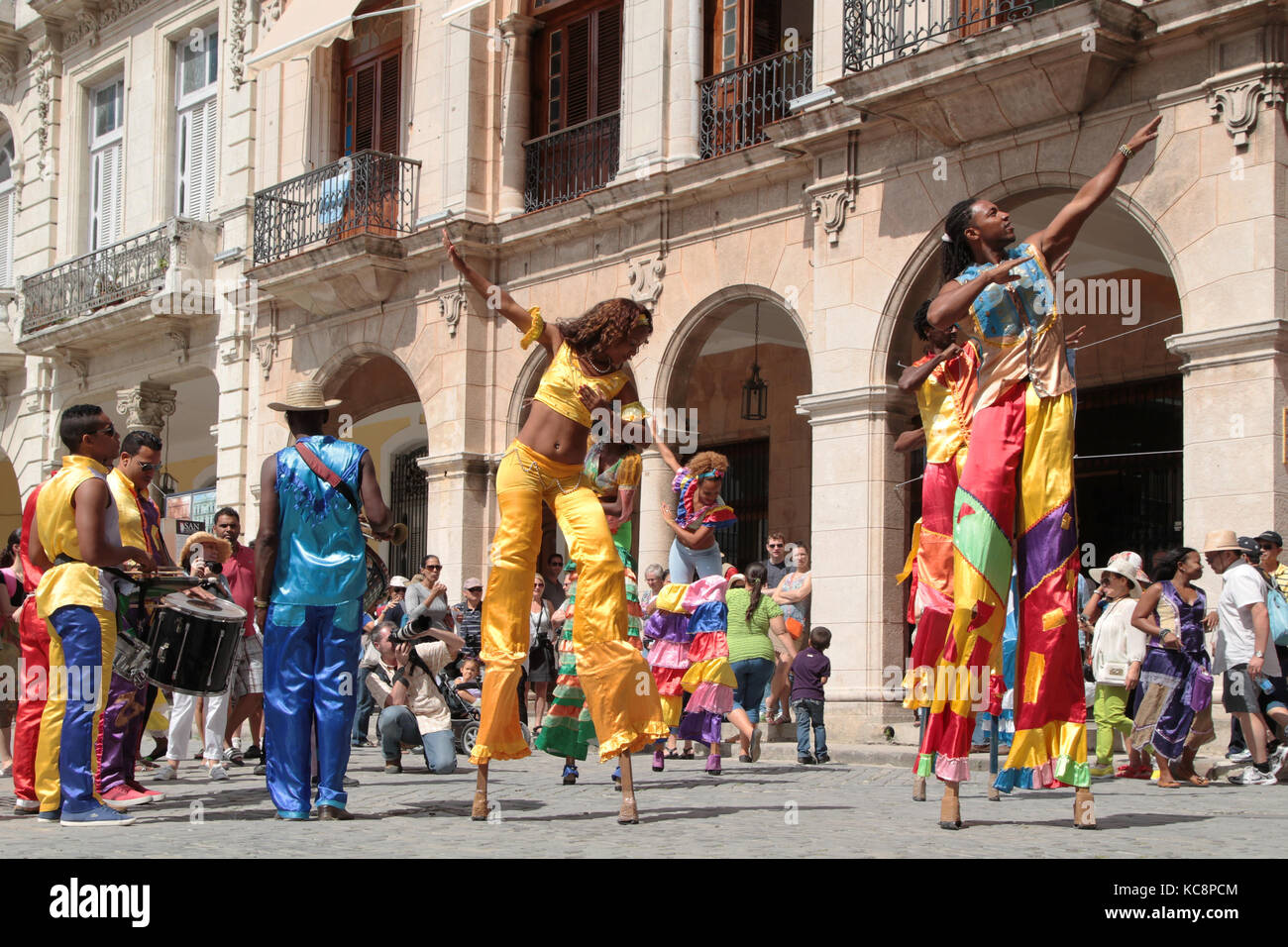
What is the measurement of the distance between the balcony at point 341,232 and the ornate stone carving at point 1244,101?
1090cm

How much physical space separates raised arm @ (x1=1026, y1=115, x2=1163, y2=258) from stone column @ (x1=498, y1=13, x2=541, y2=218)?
13903mm

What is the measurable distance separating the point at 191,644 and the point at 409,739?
3.46 metres

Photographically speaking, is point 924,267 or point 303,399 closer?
point 303,399

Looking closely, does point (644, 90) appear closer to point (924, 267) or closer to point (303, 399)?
point (924, 267)

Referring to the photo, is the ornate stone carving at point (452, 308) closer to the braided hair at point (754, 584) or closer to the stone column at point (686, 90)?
the stone column at point (686, 90)

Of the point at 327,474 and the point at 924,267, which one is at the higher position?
the point at 924,267

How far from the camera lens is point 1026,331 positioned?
6.58 meters

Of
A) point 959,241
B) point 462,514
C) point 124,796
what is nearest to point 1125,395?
point 462,514

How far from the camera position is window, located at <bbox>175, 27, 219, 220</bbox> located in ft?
82.3

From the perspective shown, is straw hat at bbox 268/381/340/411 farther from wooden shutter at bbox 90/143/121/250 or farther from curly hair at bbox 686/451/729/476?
wooden shutter at bbox 90/143/121/250

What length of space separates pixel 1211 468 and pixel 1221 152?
2.39m

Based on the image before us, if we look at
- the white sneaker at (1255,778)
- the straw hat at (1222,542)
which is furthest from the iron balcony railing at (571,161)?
the white sneaker at (1255,778)

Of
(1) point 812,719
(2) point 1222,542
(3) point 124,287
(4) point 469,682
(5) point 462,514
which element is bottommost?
(1) point 812,719

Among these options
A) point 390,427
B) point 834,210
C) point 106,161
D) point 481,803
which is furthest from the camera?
point 106,161
